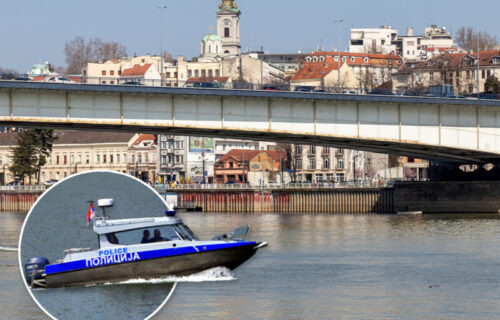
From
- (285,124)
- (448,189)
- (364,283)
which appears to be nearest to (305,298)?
(364,283)

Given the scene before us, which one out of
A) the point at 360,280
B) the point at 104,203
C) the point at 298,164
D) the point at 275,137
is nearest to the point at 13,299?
the point at 360,280

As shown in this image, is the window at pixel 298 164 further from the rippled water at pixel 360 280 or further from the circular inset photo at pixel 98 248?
the circular inset photo at pixel 98 248

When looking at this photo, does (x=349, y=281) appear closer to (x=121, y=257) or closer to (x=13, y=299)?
(x=13, y=299)

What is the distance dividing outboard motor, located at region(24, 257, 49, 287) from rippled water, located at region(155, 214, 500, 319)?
18.9 feet

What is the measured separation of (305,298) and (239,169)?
11728 cm

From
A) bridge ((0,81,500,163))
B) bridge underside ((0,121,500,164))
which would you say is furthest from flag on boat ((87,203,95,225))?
bridge underside ((0,121,500,164))

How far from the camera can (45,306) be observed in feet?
24.5

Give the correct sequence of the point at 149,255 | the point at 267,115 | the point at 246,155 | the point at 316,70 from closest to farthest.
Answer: the point at 149,255 < the point at 267,115 < the point at 246,155 < the point at 316,70

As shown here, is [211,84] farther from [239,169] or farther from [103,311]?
[239,169]

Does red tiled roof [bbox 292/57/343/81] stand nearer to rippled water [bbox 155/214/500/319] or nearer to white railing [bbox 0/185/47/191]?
white railing [bbox 0/185/47/191]

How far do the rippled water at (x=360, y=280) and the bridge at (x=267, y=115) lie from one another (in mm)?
7297

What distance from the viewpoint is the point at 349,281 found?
32625mm

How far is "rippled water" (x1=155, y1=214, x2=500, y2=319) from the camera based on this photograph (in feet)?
80.7

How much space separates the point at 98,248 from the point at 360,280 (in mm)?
24608
